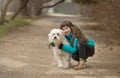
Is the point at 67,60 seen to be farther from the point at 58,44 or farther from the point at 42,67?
the point at 42,67

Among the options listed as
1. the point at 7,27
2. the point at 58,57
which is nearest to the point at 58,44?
the point at 58,57

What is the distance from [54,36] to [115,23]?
336 centimetres

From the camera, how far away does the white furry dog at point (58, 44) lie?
8720mm

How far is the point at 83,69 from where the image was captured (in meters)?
9.23

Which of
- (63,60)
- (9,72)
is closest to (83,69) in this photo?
(63,60)

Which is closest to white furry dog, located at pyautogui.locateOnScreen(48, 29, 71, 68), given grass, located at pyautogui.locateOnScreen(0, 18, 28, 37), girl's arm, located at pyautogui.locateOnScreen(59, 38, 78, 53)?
girl's arm, located at pyautogui.locateOnScreen(59, 38, 78, 53)

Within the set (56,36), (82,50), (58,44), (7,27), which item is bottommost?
(7,27)

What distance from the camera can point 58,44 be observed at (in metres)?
8.84

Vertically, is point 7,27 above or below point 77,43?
below

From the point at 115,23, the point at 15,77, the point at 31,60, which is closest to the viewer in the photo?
the point at 15,77

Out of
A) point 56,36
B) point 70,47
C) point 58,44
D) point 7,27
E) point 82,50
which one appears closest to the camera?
point 56,36

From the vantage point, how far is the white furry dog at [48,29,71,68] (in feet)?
28.6

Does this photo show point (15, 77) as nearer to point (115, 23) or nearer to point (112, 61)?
point (112, 61)

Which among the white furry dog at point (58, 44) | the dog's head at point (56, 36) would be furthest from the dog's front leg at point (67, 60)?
the dog's head at point (56, 36)
